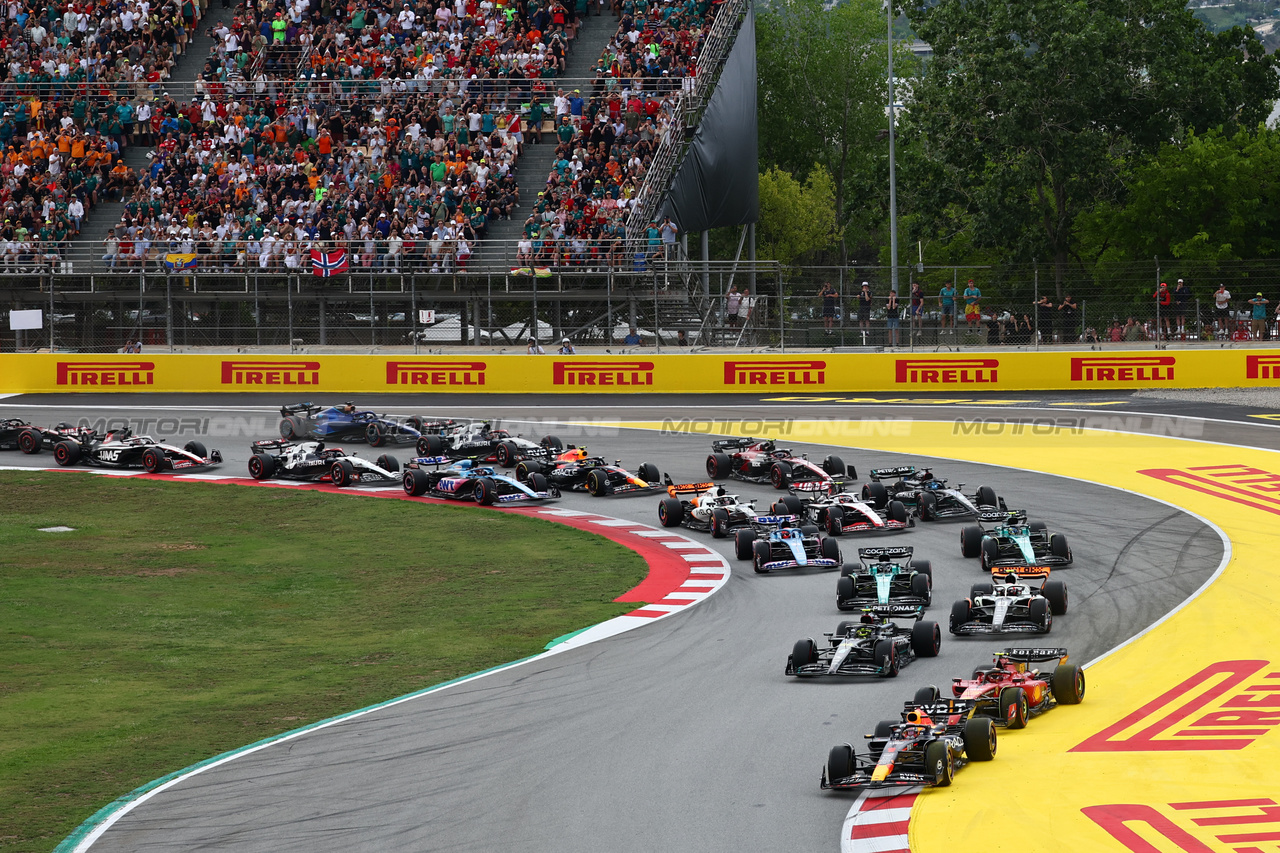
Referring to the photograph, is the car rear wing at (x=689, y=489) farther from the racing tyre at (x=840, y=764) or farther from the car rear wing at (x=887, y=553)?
the racing tyre at (x=840, y=764)

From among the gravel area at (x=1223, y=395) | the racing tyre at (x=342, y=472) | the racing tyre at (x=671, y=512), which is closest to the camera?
the racing tyre at (x=671, y=512)

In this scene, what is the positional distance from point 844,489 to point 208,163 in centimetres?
2870

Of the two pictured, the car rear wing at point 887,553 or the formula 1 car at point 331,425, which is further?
the formula 1 car at point 331,425

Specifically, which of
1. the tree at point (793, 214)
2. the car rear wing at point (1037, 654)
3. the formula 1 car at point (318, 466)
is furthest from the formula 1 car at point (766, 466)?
the tree at point (793, 214)

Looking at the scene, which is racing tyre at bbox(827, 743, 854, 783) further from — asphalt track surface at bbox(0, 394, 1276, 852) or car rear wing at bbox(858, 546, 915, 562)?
car rear wing at bbox(858, 546, 915, 562)

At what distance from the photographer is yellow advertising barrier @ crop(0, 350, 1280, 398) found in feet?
123

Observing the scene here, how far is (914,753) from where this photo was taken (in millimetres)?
10984

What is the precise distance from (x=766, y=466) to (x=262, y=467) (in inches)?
385

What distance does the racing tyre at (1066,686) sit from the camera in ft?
42.8

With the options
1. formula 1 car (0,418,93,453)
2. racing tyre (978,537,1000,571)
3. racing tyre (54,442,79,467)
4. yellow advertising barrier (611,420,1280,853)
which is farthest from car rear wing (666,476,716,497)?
formula 1 car (0,418,93,453)

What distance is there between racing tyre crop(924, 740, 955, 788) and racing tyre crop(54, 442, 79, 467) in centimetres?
2336

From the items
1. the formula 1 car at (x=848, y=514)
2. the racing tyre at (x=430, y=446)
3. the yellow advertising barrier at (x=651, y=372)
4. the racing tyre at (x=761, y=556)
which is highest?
the yellow advertising barrier at (x=651, y=372)

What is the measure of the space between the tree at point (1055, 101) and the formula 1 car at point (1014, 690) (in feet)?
127

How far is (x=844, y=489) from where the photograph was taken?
2478 centimetres
